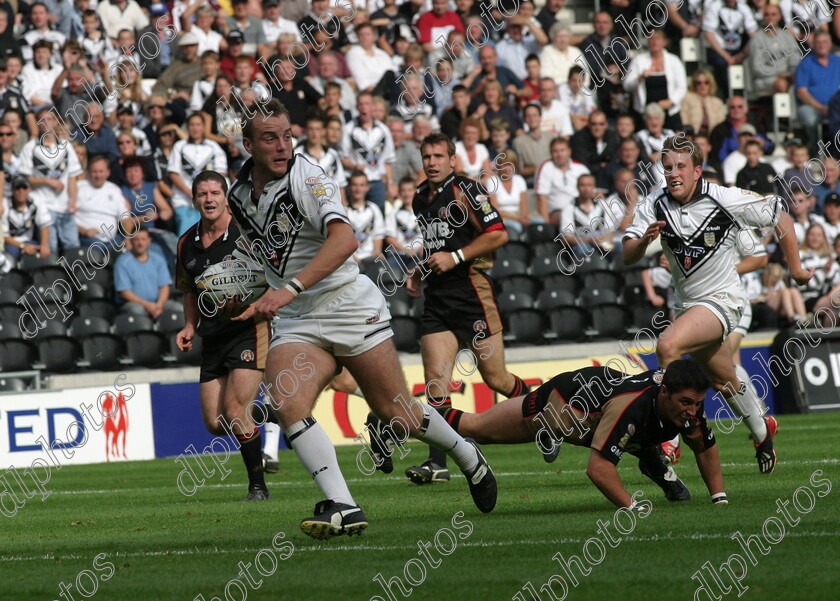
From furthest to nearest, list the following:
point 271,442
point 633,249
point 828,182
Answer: point 828,182 → point 271,442 → point 633,249

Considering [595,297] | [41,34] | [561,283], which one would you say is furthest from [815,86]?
[41,34]

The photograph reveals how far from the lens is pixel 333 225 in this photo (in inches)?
277

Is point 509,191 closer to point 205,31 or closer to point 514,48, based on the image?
point 514,48

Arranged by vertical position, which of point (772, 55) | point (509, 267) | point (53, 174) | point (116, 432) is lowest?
point (116, 432)

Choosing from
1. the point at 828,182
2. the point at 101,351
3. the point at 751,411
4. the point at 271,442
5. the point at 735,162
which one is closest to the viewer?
the point at 751,411

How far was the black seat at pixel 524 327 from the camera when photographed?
18.7 m

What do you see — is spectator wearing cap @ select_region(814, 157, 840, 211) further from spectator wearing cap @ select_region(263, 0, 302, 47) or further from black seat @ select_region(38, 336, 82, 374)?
black seat @ select_region(38, 336, 82, 374)

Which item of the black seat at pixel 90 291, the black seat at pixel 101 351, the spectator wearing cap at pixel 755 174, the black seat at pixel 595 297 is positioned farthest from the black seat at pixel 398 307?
the spectator wearing cap at pixel 755 174

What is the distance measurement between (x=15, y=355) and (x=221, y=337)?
7200 mm

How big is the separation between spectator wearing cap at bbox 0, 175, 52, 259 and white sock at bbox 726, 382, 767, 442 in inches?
399

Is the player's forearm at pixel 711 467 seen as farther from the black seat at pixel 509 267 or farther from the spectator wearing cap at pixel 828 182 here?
the spectator wearing cap at pixel 828 182

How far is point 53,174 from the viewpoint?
17438 millimetres

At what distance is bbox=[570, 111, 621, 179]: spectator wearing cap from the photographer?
20125mm

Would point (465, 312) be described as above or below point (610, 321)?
above
